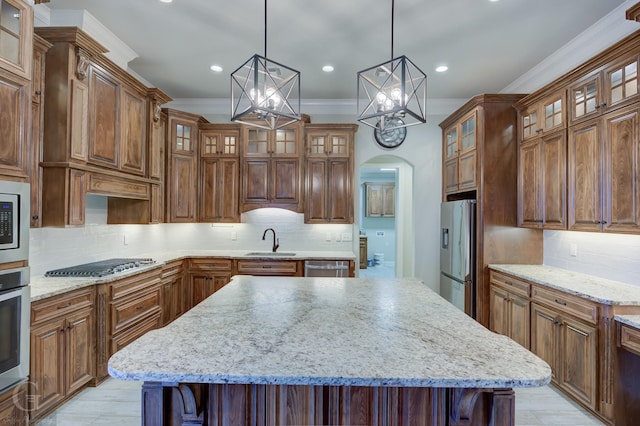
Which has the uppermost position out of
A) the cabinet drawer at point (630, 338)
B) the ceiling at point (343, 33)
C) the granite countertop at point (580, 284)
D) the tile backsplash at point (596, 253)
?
the ceiling at point (343, 33)

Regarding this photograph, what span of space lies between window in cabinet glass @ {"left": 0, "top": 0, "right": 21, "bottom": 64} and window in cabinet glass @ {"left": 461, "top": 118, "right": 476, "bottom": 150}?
393cm

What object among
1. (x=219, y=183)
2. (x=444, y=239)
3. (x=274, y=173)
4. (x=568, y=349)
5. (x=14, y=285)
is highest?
(x=274, y=173)

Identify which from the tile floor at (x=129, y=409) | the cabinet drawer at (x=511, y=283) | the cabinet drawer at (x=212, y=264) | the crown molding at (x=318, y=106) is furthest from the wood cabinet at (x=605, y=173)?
the cabinet drawer at (x=212, y=264)

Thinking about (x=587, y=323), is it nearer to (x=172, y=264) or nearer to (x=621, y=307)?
(x=621, y=307)

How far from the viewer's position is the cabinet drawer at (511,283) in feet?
9.52

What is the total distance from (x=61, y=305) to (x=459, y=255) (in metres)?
3.76

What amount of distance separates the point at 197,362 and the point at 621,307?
2.60 meters

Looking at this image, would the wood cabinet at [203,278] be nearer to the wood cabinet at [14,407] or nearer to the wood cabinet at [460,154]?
the wood cabinet at [14,407]

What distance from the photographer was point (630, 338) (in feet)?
6.57

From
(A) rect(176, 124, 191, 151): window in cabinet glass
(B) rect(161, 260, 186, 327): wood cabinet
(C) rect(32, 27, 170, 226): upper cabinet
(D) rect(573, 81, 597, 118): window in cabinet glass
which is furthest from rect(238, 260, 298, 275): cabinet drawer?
(D) rect(573, 81, 597, 118): window in cabinet glass

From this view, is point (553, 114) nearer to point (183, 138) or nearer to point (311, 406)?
point (311, 406)

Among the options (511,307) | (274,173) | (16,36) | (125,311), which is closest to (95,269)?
(125,311)

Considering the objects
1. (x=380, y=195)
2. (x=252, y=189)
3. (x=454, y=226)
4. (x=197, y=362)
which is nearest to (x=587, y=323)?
(x=454, y=226)

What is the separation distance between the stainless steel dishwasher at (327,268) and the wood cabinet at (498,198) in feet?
5.04
